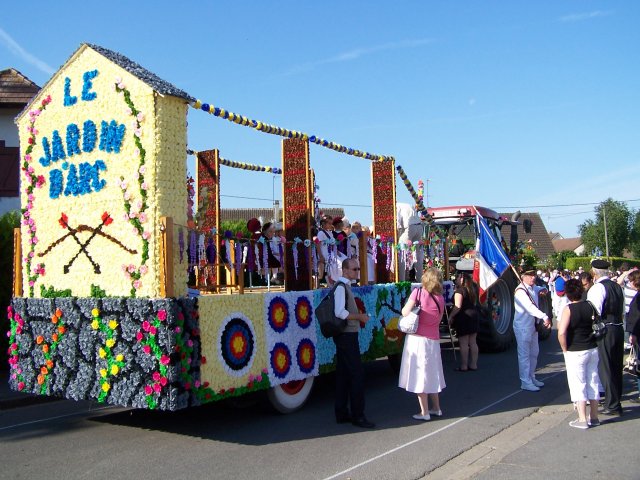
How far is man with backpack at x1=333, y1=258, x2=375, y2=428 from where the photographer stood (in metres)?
6.86

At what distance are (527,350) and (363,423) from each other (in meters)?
3.12

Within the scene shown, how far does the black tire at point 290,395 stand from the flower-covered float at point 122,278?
0.02 metres

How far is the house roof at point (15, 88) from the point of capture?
659 inches

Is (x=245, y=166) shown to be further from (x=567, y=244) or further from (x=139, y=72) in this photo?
(x=567, y=244)

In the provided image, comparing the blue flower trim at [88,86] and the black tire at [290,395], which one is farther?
the black tire at [290,395]

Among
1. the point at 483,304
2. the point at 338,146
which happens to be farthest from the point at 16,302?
the point at 483,304

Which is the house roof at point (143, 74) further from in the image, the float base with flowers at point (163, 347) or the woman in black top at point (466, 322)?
the woman in black top at point (466, 322)

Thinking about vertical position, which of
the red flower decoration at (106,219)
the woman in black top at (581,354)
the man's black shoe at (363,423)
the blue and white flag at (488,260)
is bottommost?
the man's black shoe at (363,423)

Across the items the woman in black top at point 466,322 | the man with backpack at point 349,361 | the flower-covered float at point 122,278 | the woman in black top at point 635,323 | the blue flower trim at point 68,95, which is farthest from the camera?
the woman in black top at point 466,322

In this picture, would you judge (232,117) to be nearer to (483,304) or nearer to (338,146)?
(338,146)

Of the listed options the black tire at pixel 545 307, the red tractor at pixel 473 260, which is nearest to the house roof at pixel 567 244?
the black tire at pixel 545 307

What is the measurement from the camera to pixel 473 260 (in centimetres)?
1261

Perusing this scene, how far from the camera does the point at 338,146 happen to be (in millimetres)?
9148

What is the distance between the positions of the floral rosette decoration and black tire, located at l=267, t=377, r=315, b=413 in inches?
83.5
